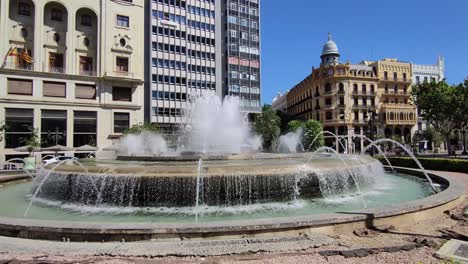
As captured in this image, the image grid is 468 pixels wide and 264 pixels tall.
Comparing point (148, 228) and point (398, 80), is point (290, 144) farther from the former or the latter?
point (148, 228)

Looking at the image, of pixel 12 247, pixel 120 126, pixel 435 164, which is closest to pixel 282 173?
pixel 12 247

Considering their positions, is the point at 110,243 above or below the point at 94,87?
below

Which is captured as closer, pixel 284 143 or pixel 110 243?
pixel 110 243

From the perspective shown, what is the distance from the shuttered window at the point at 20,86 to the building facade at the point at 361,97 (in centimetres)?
5038

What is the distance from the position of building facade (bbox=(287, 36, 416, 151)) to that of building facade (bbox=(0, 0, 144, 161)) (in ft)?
123

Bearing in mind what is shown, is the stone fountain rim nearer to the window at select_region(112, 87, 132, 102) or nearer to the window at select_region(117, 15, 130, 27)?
the window at select_region(112, 87, 132, 102)

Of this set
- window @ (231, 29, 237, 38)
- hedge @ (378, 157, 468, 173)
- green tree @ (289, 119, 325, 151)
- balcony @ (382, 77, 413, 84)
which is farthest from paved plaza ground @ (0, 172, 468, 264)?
balcony @ (382, 77, 413, 84)

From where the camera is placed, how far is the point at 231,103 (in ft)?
84.1

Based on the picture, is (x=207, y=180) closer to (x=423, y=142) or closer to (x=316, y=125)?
(x=316, y=125)

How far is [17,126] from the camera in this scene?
39406 mm

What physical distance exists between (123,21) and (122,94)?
1105cm

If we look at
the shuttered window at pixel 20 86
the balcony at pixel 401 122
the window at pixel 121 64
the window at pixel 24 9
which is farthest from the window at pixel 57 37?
the balcony at pixel 401 122

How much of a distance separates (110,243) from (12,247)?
1.67 m

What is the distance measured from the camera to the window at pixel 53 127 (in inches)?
1608
